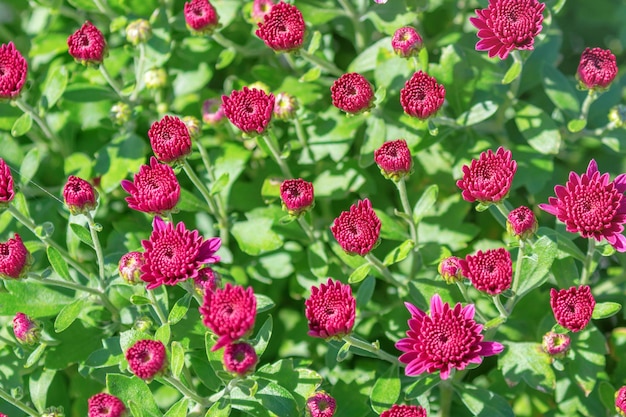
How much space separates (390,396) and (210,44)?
1.66 m

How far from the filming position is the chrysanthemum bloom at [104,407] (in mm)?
2145

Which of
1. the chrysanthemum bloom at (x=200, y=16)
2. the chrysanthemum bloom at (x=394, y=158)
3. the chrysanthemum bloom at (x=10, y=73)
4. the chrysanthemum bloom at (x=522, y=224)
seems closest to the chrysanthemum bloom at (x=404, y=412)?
the chrysanthemum bloom at (x=522, y=224)

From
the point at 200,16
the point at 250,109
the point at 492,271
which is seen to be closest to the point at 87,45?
the point at 200,16

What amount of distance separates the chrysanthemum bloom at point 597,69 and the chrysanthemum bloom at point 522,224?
0.59 m

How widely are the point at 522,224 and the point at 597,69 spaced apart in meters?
0.67

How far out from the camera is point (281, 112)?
274 cm

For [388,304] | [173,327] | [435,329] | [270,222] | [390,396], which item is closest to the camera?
[435,329]

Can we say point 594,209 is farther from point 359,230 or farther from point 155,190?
point 155,190

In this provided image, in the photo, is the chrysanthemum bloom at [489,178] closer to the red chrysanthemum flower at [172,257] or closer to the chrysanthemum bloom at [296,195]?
the chrysanthemum bloom at [296,195]

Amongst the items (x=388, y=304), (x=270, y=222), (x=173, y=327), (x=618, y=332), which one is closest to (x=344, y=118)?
(x=270, y=222)

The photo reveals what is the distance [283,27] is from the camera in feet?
8.39

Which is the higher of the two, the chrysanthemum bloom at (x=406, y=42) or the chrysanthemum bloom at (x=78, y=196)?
the chrysanthemum bloom at (x=406, y=42)

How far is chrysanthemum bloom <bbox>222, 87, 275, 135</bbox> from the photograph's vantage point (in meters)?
2.42

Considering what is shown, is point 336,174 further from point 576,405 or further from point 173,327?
point 576,405
